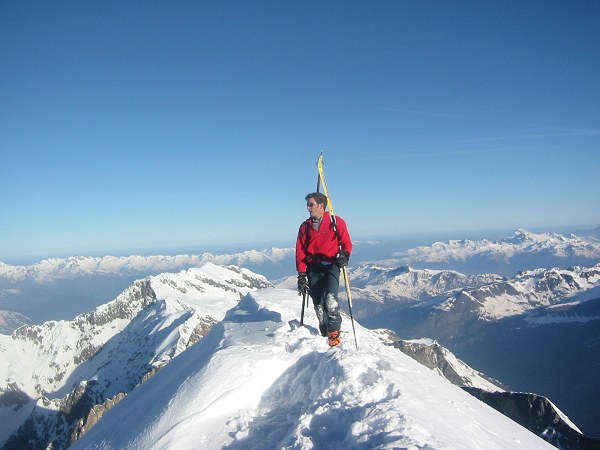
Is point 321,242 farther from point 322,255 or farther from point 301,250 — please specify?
point 301,250

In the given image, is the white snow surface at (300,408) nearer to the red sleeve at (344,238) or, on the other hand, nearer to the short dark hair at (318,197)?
the red sleeve at (344,238)

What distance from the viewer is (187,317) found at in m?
159

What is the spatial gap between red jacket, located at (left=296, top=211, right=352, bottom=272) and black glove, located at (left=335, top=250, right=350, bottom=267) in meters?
0.09

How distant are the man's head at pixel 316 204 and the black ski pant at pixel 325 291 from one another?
4.99 ft

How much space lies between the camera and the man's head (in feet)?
36.7

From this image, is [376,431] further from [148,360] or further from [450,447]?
[148,360]

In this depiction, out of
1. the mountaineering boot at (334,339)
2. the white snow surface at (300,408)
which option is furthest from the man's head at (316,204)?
the white snow surface at (300,408)

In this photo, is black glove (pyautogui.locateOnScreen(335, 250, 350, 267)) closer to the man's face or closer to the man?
the man

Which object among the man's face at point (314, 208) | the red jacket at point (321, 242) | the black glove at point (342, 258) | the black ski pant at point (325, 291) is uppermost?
the man's face at point (314, 208)

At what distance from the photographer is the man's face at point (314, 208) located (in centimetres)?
1117

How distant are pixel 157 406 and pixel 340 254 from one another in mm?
6030

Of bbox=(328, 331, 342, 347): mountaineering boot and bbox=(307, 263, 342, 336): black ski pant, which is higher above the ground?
bbox=(307, 263, 342, 336): black ski pant

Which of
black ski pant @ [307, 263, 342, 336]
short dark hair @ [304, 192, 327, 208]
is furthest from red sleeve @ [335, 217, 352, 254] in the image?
short dark hair @ [304, 192, 327, 208]

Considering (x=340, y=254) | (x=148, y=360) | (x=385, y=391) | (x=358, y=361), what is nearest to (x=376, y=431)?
(x=385, y=391)
